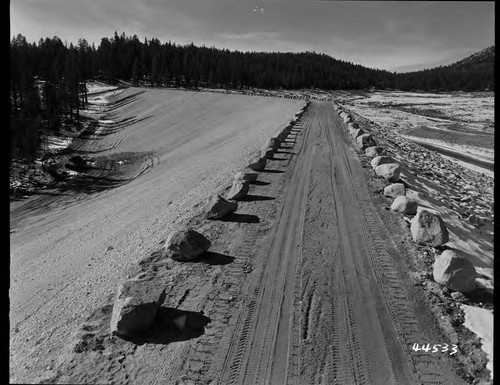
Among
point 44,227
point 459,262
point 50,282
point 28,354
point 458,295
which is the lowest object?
point 44,227

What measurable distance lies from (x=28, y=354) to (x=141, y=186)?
2055cm

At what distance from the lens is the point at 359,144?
23906 mm

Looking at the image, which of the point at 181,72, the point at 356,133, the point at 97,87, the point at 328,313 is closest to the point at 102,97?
the point at 97,87

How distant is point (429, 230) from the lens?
372 inches

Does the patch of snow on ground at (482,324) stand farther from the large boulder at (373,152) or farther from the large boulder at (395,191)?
the large boulder at (373,152)

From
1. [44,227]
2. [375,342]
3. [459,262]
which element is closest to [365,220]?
[459,262]

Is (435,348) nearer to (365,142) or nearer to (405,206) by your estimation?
(405,206)

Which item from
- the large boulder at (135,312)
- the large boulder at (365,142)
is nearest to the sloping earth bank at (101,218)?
the large boulder at (135,312)

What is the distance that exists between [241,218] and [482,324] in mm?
6946

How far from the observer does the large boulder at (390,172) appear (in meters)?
15.4

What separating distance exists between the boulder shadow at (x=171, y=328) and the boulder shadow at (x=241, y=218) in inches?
190

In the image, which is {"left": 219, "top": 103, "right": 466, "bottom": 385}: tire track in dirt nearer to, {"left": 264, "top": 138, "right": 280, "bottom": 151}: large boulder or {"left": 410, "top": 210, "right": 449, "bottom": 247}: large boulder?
{"left": 410, "top": 210, "right": 449, "bottom": 247}: large boulder

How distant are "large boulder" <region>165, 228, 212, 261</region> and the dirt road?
0.89 feet

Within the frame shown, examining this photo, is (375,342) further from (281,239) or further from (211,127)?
(211,127)
